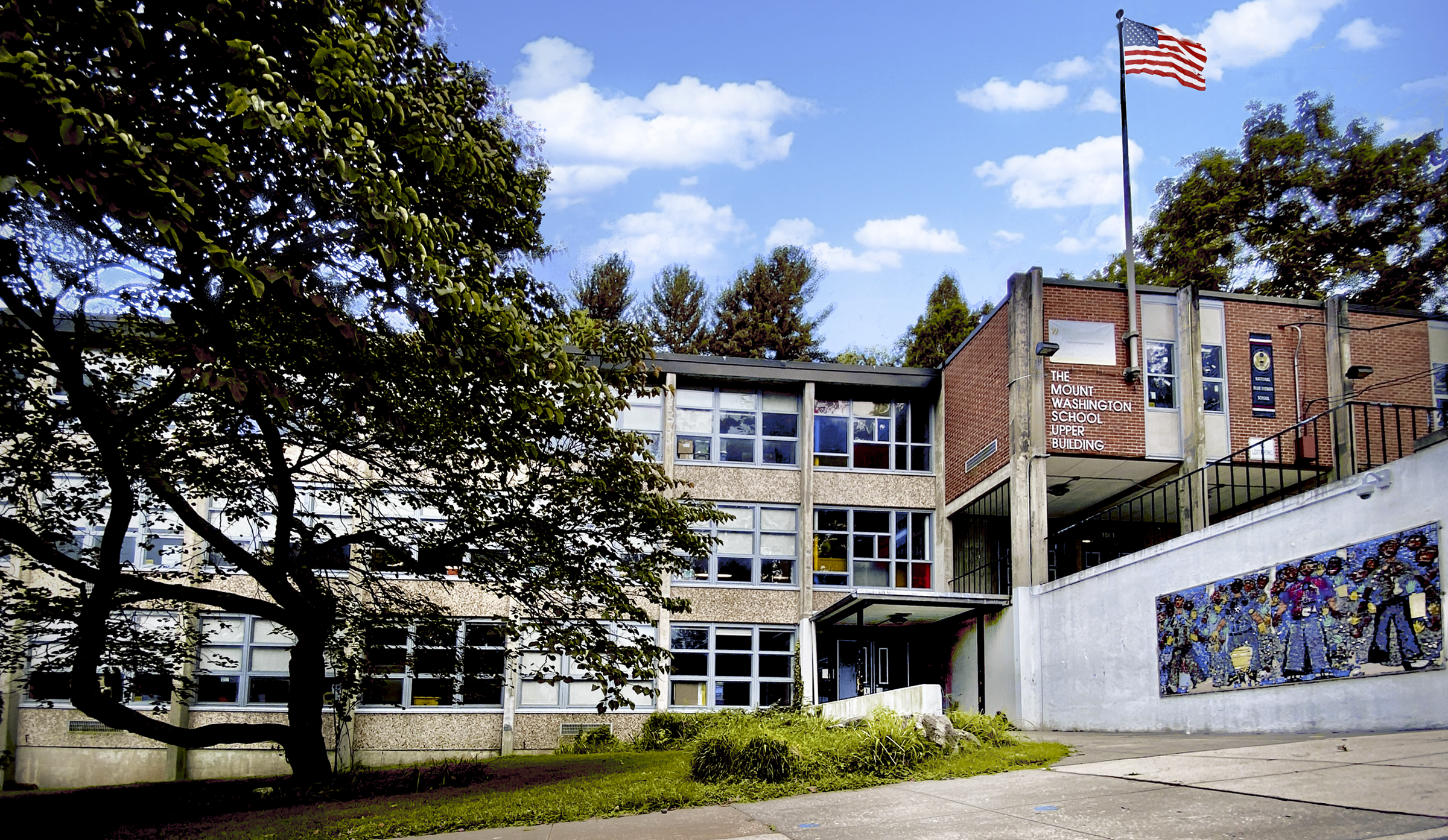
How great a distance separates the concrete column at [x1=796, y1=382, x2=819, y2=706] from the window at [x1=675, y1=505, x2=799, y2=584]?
0.31 meters

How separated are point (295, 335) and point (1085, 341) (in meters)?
14.6

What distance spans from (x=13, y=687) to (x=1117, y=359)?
74.9ft

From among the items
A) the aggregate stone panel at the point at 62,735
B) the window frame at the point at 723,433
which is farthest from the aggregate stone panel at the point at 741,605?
the aggregate stone panel at the point at 62,735

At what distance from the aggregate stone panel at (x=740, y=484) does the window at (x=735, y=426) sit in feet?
0.88

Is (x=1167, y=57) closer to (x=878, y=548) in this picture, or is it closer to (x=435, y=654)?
(x=878, y=548)

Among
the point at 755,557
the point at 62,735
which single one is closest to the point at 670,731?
the point at 755,557

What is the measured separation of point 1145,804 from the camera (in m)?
7.52

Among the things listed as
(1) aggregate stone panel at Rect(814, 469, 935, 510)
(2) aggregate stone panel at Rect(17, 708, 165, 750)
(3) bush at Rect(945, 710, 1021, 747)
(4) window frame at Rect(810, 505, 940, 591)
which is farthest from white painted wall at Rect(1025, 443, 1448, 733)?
(2) aggregate stone panel at Rect(17, 708, 165, 750)

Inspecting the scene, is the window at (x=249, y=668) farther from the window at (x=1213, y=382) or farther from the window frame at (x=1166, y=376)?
the window at (x=1213, y=382)

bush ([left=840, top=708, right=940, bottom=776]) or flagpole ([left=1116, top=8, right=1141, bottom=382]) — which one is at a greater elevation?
flagpole ([left=1116, top=8, right=1141, bottom=382])

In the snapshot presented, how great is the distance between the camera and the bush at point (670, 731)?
18.5m

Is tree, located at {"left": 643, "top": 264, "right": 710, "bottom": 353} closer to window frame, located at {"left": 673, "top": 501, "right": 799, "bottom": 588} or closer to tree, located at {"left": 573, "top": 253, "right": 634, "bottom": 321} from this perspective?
tree, located at {"left": 573, "top": 253, "right": 634, "bottom": 321}

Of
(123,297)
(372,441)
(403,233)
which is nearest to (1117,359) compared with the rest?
(372,441)

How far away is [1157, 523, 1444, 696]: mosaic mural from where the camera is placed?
1097cm
